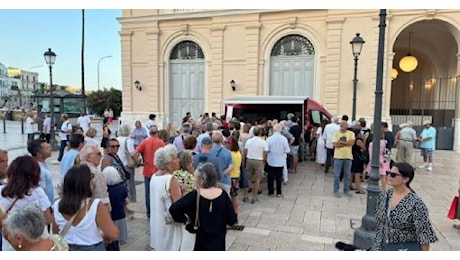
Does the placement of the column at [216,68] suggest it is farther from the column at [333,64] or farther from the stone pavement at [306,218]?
the stone pavement at [306,218]

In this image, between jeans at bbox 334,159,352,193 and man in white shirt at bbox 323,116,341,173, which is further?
man in white shirt at bbox 323,116,341,173

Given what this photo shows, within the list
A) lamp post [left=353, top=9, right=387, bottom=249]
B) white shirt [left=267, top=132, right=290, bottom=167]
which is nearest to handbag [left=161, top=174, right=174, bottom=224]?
lamp post [left=353, top=9, right=387, bottom=249]

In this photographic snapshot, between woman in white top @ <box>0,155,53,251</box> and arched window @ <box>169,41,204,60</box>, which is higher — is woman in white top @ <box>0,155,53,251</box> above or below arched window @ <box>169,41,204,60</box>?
below

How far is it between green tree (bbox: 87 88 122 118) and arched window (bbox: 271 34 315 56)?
30214mm

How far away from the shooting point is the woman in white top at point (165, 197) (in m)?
3.65

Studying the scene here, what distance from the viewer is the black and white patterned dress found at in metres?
2.72

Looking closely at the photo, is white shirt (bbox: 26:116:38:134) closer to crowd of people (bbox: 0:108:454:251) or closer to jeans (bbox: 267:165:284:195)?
crowd of people (bbox: 0:108:454:251)

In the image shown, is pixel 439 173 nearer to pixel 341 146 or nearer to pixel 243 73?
pixel 341 146

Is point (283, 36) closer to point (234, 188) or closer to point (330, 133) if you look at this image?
point (330, 133)

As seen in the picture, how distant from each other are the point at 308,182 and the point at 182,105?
38.5ft

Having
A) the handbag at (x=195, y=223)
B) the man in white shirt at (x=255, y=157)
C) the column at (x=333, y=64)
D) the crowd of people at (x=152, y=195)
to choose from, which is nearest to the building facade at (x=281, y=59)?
the column at (x=333, y=64)

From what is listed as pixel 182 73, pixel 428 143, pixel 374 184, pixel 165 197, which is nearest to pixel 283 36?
pixel 182 73

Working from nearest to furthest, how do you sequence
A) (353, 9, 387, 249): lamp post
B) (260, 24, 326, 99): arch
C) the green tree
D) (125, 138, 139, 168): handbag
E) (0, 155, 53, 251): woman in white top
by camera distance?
(0, 155, 53, 251): woman in white top
(353, 9, 387, 249): lamp post
(125, 138, 139, 168): handbag
(260, 24, 326, 99): arch
the green tree

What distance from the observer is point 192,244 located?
121 inches
